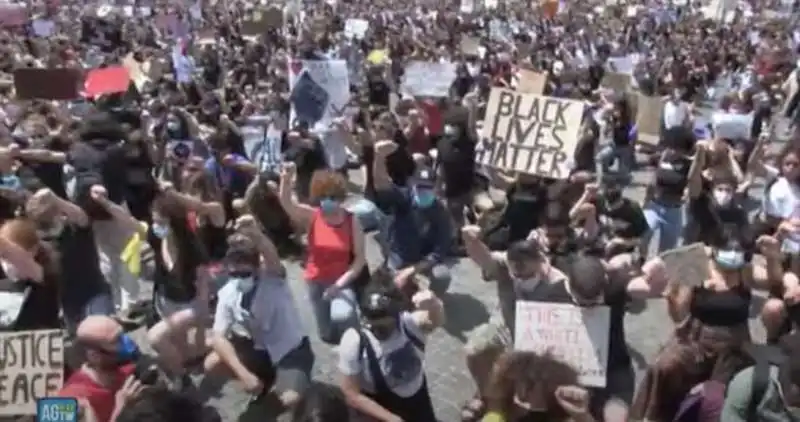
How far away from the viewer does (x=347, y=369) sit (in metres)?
5.00

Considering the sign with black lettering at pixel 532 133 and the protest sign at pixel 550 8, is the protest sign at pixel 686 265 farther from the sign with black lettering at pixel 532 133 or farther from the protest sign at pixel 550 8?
the protest sign at pixel 550 8

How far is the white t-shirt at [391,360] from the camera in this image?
5.00 metres

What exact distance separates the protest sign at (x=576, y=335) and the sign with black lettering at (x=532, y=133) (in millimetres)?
2529

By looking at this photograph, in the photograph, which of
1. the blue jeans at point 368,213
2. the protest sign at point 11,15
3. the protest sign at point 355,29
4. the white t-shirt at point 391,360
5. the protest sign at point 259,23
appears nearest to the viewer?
the white t-shirt at point 391,360

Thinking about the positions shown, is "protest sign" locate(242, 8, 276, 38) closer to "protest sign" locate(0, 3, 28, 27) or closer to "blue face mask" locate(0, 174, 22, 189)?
"protest sign" locate(0, 3, 28, 27)

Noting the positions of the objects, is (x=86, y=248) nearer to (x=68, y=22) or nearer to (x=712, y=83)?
(x=712, y=83)

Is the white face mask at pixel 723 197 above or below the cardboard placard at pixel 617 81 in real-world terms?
above

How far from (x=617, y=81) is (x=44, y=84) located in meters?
7.95

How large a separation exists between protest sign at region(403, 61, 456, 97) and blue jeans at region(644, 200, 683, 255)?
4.45m

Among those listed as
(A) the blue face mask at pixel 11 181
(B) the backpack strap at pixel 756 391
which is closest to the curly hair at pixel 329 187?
(A) the blue face mask at pixel 11 181

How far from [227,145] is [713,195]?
4.24 meters

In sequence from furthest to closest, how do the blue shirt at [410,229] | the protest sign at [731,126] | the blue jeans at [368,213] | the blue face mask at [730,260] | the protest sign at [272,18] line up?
1. the protest sign at [272,18]
2. the protest sign at [731,126]
3. the blue jeans at [368,213]
4. the blue shirt at [410,229]
5. the blue face mask at [730,260]

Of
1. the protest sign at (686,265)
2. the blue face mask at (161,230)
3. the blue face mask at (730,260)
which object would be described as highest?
the blue face mask at (730,260)

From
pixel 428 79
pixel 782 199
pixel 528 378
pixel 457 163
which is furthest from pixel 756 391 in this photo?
pixel 428 79
